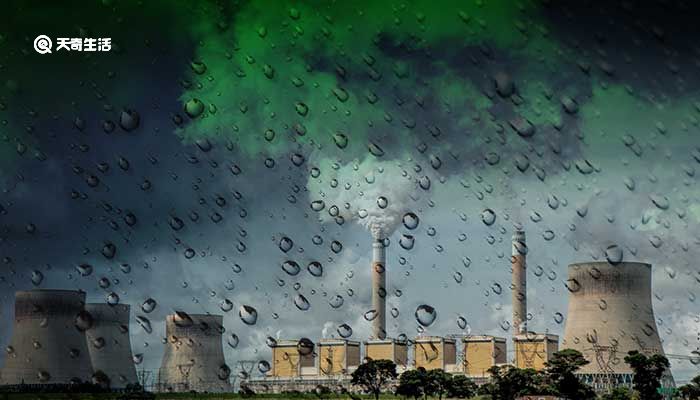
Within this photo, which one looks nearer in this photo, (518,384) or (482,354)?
(518,384)

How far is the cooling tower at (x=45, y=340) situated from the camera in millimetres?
74062

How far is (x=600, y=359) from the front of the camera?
264 feet

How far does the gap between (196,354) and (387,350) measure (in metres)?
27.0

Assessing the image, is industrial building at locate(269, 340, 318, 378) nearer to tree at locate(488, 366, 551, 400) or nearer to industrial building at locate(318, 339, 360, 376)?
industrial building at locate(318, 339, 360, 376)

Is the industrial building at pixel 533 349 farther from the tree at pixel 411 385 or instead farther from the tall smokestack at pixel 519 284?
the tree at pixel 411 385

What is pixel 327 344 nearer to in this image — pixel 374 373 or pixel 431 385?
pixel 374 373

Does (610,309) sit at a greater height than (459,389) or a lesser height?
greater

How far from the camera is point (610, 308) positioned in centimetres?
7306

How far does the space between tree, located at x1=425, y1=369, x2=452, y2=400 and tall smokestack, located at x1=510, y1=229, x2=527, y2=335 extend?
18770 mm

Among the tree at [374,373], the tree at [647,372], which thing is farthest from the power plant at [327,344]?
the tree at [647,372]

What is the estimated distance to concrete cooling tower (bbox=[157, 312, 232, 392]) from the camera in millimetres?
84312

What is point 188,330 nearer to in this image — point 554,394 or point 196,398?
point 196,398

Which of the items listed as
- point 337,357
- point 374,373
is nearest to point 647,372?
point 374,373

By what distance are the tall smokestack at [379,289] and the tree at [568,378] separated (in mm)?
42274
